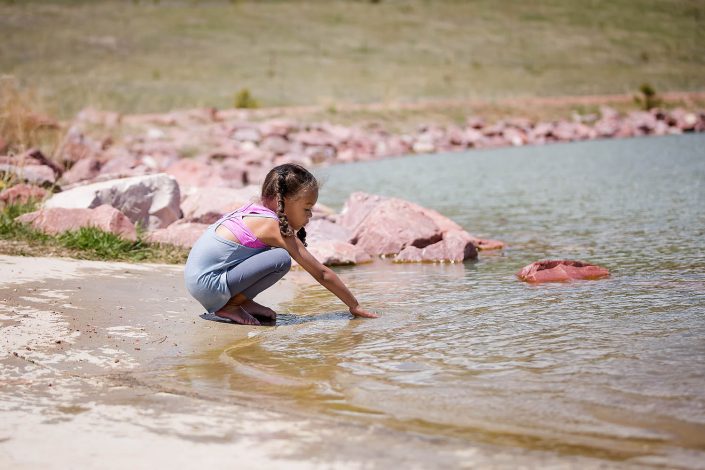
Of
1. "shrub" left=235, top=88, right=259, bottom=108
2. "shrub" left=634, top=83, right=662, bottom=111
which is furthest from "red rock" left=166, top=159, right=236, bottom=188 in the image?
"shrub" left=634, top=83, right=662, bottom=111

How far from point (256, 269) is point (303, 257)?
0.33 meters

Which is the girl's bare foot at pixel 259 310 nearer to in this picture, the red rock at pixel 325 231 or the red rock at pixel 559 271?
the red rock at pixel 559 271

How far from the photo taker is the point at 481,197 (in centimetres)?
1408

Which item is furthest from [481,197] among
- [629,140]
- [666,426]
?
[629,140]

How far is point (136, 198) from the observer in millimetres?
9000

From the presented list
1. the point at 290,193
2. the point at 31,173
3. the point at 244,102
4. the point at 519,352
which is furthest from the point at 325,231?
the point at 244,102

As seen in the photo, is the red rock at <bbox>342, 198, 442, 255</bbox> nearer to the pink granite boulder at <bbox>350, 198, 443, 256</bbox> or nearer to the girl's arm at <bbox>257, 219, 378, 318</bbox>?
the pink granite boulder at <bbox>350, 198, 443, 256</bbox>

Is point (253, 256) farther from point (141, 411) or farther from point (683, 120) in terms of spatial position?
point (683, 120)

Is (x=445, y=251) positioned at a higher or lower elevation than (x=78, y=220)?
lower

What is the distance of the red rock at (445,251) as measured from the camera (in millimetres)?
8383

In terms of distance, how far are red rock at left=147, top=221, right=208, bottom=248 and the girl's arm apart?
2902 millimetres

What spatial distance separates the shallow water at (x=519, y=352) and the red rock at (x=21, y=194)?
131 inches

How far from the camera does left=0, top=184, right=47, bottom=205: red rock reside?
9.05m

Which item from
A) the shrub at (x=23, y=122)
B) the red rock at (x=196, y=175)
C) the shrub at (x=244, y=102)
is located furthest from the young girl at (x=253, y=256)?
the shrub at (x=244, y=102)
